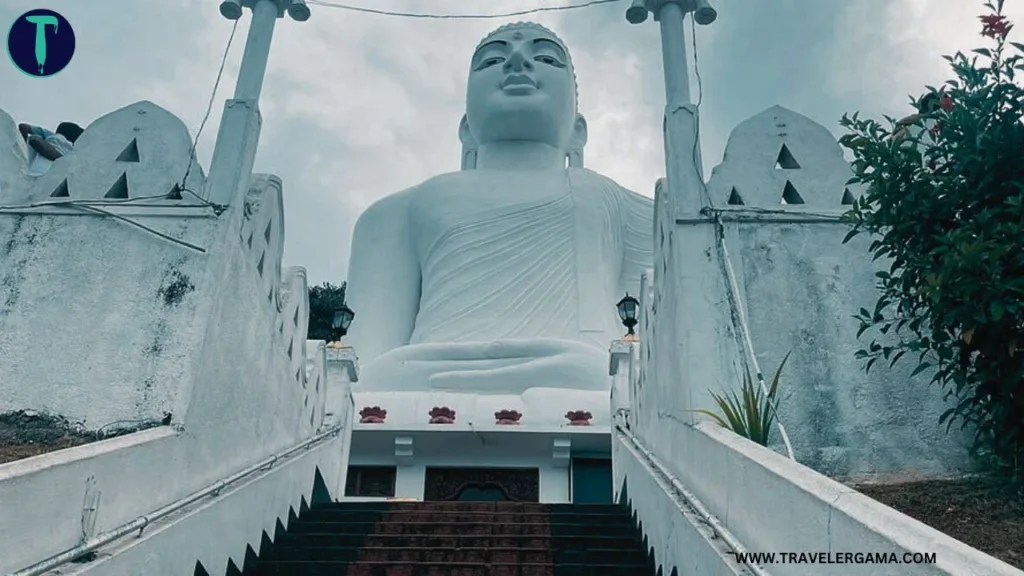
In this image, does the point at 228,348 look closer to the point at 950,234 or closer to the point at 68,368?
the point at 68,368

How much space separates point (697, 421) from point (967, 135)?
1.92 meters

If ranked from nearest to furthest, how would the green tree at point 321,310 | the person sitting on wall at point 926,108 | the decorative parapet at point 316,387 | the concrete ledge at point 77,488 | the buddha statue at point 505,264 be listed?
the concrete ledge at point 77,488 → the person sitting on wall at point 926,108 → the decorative parapet at point 316,387 → the buddha statue at point 505,264 → the green tree at point 321,310

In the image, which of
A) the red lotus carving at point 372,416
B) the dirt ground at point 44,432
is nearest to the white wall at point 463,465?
the red lotus carving at point 372,416

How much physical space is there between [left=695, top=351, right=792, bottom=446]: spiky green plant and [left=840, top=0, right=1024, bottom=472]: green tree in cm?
65

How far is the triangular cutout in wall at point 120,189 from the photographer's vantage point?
18.1 feet

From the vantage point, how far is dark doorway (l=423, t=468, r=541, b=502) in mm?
9953

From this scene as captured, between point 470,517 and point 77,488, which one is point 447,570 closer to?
point 470,517

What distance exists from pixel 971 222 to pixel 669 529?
6.90 feet

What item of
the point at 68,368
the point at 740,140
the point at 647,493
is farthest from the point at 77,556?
the point at 740,140

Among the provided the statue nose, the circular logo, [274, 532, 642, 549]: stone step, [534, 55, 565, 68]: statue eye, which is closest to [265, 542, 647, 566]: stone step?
[274, 532, 642, 549]: stone step

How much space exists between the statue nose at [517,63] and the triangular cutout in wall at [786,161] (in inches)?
365

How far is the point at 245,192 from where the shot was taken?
5410 mm

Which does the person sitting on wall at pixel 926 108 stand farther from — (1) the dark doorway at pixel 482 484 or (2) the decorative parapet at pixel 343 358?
(1) the dark doorway at pixel 482 484

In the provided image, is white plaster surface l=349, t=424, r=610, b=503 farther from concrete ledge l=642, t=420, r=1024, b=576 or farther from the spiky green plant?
concrete ledge l=642, t=420, r=1024, b=576
